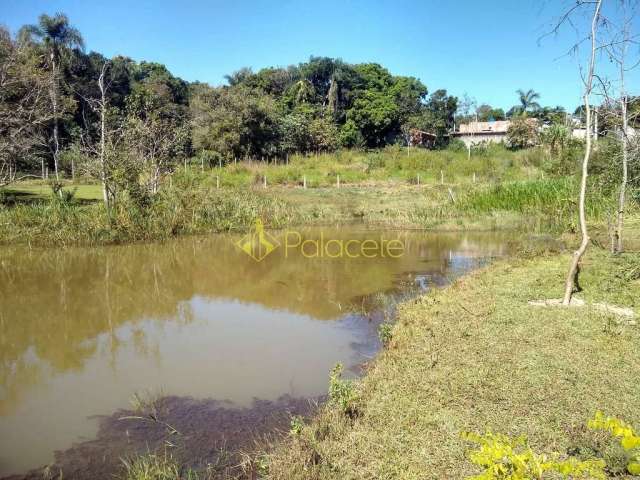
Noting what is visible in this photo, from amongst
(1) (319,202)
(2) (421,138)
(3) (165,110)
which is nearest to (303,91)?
(2) (421,138)

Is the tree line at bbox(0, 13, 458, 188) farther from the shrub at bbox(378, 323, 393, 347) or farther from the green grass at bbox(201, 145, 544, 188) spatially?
the shrub at bbox(378, 323, 393, 347)

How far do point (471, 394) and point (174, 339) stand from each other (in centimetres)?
384

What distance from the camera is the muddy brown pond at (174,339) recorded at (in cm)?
398

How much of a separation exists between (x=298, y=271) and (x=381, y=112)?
3151 cm

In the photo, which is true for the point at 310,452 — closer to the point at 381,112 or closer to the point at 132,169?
the point at 132,169

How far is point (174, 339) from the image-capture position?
6.19m

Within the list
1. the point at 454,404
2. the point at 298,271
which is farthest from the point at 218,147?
the point at 454,404

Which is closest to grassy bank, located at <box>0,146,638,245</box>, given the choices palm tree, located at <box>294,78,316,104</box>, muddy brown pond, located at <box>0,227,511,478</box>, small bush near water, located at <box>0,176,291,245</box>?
small bush near water, located at <box>0,176,291,245</box>

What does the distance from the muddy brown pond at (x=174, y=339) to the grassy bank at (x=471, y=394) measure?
0.68 metres

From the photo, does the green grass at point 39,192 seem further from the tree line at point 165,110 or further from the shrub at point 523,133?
the shrub at point 523,133

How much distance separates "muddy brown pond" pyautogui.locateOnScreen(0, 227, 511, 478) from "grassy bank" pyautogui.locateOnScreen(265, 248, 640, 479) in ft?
2.22

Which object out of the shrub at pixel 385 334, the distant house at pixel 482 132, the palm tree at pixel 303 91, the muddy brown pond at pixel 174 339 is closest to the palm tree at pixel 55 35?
the palm tree at pixel 303 91

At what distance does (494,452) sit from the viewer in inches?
65.4

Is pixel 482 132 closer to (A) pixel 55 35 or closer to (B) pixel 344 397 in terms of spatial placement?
(A) pixel 55 35
